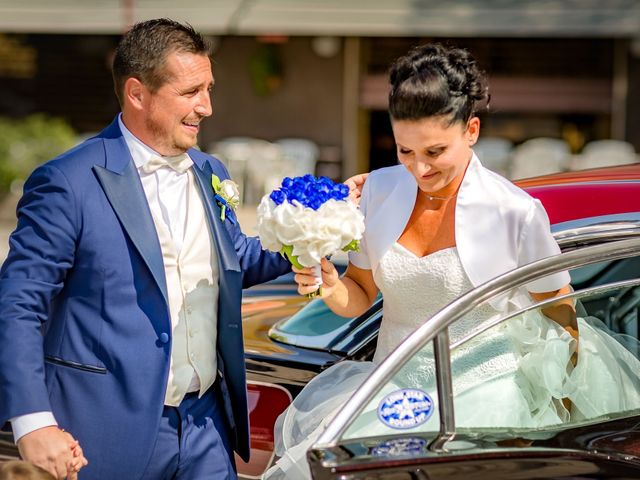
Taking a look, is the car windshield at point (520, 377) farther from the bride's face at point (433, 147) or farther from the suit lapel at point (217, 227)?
the suit lapel at point (217, 227)

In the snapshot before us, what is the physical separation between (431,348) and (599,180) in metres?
1.26

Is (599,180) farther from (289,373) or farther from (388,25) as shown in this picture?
(388,25)

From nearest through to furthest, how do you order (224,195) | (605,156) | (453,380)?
(453,380), (224,195), (605,156)

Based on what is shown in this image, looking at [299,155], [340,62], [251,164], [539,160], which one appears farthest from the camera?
[340,62]

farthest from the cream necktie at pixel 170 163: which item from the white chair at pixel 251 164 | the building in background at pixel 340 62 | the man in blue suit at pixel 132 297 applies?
the building in background at pixel 340 62

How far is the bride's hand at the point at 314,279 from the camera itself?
2447 millimetres

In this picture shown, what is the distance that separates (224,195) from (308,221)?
0.38m

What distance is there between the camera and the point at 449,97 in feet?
7.77

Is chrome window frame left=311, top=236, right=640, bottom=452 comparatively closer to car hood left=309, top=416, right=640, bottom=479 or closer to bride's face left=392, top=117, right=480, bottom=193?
car hood left=309, top=416, right=640, bottom=479

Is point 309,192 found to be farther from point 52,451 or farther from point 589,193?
point 589,193

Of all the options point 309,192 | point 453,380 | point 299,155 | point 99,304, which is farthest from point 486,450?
point 299,155

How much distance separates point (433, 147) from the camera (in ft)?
7.82

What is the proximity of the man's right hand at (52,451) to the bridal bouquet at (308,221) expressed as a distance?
0.66 meters

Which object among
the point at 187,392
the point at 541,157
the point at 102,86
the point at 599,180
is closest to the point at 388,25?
the point at 541,157
